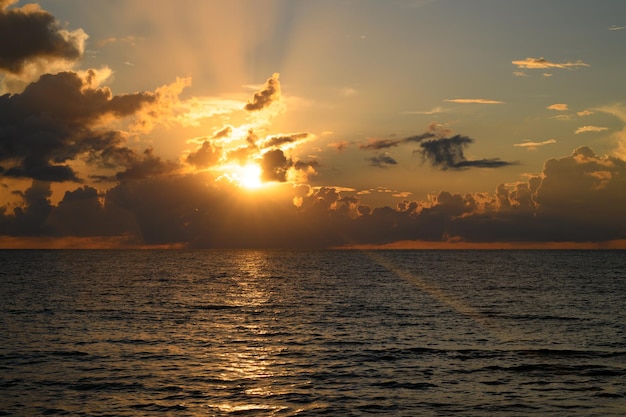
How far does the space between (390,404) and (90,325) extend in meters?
38.8

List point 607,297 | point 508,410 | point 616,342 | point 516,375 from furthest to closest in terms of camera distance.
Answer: point 607,297 → point 616,342 → point 516,375 → point 508,410

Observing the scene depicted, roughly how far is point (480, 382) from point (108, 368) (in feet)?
76.3

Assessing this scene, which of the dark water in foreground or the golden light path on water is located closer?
the dark water in foreground

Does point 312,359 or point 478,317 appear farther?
point 478,317

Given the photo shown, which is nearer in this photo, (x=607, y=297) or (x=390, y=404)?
(x=390, y=404)

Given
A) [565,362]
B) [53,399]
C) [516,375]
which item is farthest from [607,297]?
[53,399]

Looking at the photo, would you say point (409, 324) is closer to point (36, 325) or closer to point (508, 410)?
point (508, 410)

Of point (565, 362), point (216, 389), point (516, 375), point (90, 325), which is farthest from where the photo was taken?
point (90, 325)

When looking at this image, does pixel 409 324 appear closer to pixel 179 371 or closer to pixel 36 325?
pixel 179 371

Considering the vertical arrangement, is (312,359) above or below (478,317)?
above

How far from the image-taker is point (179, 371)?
38.8 meters

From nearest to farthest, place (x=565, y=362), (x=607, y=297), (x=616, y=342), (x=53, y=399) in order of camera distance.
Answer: (x=53, y=399)
(x=565, y=362)
(x=616, y=342)
(x=607, y=297)

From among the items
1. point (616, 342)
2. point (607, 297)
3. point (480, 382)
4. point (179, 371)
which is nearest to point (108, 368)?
point (179, 371)

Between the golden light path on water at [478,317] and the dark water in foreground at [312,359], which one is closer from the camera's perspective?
the dark water in foreground at [312,359]
